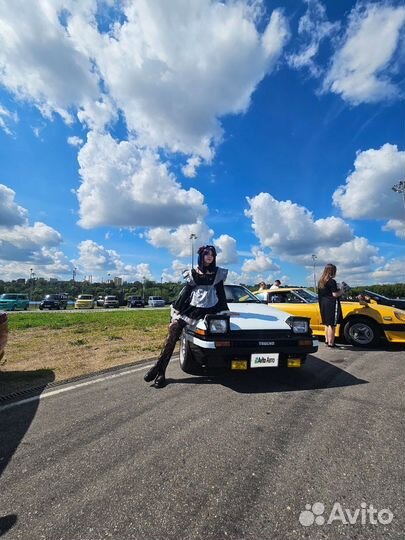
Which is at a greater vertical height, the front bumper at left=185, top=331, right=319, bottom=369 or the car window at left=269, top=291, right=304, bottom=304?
the car window at left=269, top=291, right=304, bottom=304

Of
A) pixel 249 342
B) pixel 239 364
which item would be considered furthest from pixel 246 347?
pixel 239 364

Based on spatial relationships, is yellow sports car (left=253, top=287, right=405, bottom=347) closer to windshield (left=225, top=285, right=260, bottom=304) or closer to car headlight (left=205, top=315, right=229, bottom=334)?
windshield (left=225, top=285, right=260, bottom=304)

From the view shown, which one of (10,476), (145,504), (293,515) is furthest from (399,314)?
(10,476)

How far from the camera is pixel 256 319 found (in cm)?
479

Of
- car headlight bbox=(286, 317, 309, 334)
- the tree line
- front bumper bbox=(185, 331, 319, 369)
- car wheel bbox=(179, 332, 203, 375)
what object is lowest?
car wheel bbox=(179, 332, 203, 375)

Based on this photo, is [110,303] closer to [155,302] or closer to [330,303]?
[155,302]

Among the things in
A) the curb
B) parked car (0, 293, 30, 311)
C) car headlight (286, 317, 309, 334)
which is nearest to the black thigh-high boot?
the curb

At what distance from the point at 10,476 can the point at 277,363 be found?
3.12m

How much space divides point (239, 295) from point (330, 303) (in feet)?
7.00

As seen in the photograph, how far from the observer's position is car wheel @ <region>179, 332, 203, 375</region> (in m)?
5.01

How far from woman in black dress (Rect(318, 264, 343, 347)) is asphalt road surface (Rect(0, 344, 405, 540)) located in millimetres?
2745

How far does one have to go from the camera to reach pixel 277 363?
4.39 meters

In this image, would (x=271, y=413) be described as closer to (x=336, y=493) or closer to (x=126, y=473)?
(x=336, y=493)

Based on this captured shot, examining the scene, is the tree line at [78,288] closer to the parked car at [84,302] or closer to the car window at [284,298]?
the parked car at [84,302]
